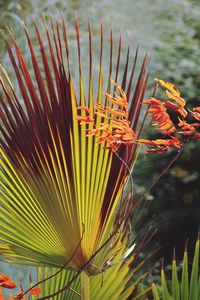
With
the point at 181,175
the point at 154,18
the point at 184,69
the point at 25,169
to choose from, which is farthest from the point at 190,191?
the point at 25,169

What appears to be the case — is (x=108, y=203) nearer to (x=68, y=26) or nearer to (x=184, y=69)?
(x=184, y=69)

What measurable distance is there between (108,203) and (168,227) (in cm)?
249

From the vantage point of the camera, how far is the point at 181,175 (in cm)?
438

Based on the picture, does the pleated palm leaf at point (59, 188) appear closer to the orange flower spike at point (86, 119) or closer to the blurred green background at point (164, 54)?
the orange flower spike at point (86, 119)

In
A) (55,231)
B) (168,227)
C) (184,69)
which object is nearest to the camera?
(55,231)

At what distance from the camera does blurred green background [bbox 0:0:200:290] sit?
4.28 m

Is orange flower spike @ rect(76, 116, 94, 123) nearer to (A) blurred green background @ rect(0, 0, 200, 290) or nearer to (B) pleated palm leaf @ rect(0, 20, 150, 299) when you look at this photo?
(B) pleated palm leaf @ rect(0, 20, 150, 299)

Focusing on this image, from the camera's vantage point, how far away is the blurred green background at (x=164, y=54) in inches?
169

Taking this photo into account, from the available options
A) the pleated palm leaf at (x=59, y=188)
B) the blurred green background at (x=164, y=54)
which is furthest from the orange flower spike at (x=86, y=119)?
the blurred green background at (x=164, y=54)

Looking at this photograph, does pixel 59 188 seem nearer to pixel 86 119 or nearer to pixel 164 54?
pixel 86 119

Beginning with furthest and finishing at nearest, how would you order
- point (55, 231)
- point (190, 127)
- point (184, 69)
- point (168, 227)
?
1. point (184, 69)
2. point (168, 227)
3. point (55, 231)
4. point (190, 127)

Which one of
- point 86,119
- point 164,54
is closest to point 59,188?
point 86,119

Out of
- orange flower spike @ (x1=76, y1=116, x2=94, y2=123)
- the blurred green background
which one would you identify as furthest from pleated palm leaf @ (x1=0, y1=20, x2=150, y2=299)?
the blurred green background

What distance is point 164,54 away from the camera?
476 cm
